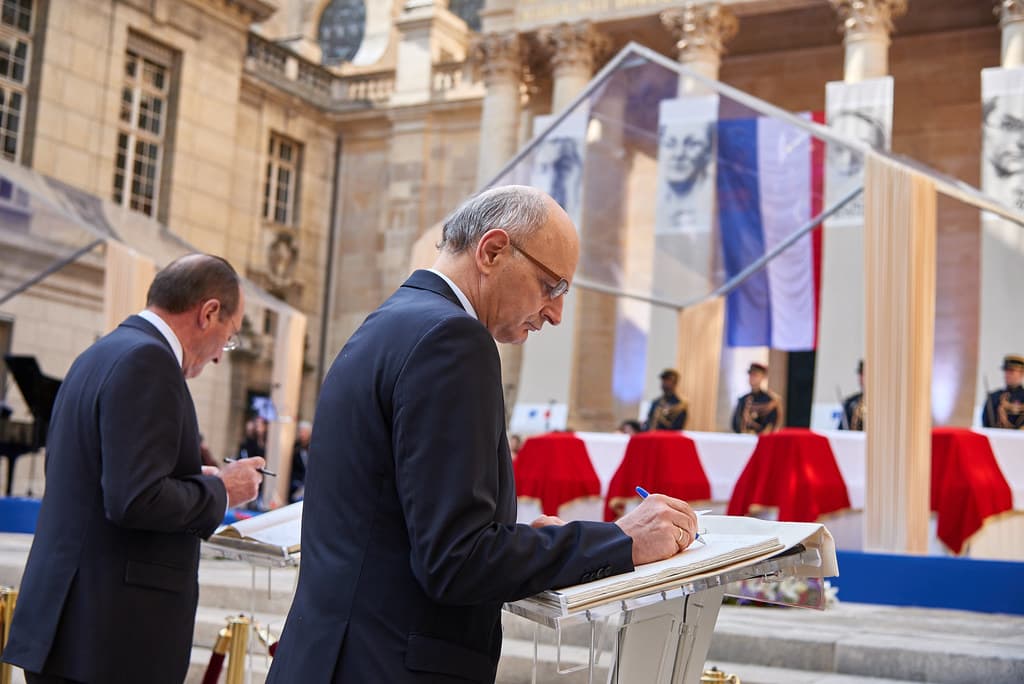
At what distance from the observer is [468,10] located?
1091 inches

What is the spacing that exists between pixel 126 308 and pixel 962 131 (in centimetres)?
1490

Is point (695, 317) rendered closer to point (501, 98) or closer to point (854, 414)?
point (854, 414)

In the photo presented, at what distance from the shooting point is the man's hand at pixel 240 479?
9.26ft

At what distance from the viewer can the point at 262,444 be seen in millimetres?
15500

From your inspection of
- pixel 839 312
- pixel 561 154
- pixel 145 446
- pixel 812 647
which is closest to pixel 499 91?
pixel 839 312

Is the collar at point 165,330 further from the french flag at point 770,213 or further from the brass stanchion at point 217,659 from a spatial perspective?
the french flag at point 770,213

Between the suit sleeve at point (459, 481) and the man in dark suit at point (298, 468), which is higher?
the suit sleeve at point (459, 481)

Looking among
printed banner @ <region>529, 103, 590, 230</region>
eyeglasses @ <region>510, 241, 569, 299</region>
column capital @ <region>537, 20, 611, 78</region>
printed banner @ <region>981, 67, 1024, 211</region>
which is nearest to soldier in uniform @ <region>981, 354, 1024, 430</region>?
printed banner @ <region>529, 103, 590, 230</region>

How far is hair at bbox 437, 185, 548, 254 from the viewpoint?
1942 millimetres

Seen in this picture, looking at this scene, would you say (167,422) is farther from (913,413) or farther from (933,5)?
(933,5)

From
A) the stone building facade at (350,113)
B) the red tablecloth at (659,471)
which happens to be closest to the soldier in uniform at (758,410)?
the red tablecloth at (659,471)

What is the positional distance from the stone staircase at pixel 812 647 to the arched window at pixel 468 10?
22.7 meters

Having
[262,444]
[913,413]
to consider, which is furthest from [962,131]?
[913,413]

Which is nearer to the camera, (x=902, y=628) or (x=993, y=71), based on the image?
(x=902, y=628)
